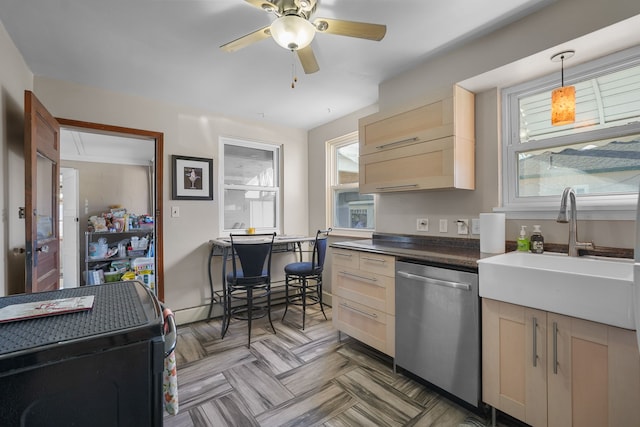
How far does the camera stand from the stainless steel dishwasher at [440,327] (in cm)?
156

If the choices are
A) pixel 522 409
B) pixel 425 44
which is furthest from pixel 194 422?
pixel 425 44

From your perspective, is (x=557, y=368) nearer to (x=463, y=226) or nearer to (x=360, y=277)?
(x=463, y=226)

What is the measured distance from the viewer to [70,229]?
418 cm

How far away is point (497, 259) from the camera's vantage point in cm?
160

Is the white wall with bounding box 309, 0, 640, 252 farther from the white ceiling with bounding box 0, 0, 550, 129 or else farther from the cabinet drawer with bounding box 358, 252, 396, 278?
the cabinet drawer with bounding box 358, 252, 396, 278

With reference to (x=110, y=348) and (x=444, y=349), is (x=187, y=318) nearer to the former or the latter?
(x=444, y=349)

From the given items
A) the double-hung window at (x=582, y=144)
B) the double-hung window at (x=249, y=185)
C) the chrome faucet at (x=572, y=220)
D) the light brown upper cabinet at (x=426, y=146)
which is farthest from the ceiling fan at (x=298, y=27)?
the double-hung window at (x=249, y=185)

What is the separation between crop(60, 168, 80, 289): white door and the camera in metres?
4.10

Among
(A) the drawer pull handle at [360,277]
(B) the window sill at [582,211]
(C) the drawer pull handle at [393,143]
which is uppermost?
(C) the drawer pull handle at [393,143]

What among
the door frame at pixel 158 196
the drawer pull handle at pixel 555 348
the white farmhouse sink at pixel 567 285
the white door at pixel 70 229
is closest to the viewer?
the white farmhouse sink at pixel 567 285

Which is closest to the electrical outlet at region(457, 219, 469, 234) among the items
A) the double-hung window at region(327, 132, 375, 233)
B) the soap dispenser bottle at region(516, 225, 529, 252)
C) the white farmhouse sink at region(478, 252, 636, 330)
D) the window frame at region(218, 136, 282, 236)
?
the soap dispenser bottle at region(516, 225, 529, 252)

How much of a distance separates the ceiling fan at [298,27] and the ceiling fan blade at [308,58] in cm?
17

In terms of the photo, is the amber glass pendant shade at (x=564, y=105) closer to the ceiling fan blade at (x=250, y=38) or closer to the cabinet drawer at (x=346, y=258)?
the cabinet drawer at (x=346, y=258)

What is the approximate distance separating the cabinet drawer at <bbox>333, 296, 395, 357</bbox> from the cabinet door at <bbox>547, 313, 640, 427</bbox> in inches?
35.5
